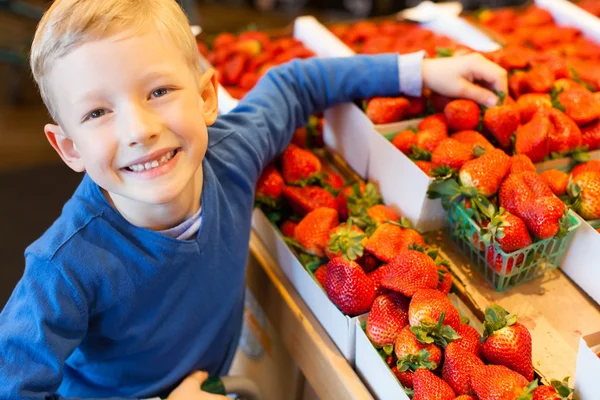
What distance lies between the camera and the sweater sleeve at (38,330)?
91cm

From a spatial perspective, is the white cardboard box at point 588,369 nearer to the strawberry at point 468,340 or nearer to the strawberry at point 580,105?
the strawberry at point 468,340

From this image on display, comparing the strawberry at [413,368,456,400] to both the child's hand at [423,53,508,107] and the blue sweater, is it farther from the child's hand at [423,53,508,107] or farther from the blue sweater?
the child's hand at [423,53,508,107]

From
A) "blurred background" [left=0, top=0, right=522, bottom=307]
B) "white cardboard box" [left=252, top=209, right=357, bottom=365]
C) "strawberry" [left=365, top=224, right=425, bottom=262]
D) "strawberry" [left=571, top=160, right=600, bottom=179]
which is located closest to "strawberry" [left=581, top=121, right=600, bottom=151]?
"strawberry" [left=571, top=160, right=600, bottom=179]

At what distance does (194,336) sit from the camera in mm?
1233

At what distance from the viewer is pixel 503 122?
4.21ft

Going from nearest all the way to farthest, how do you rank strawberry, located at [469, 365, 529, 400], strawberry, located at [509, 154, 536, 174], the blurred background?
strawberry, located at [469, 365, 529, 400] → strawberry, located at [509, 154, 536, 174] → the blurred background

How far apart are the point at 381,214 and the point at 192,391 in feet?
1.63

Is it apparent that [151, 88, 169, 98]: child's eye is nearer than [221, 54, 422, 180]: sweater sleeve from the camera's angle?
Yes

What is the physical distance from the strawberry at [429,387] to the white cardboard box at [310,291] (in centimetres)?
16

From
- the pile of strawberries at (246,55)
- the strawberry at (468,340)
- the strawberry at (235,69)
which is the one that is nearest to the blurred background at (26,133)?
the pile of strawberries at (246,55)

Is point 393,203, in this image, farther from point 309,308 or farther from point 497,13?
point 497,13

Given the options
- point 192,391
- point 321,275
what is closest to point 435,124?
point 321,275

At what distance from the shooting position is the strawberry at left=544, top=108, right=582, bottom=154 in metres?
1.28

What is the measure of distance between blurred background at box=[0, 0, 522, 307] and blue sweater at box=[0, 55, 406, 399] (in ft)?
2.97
